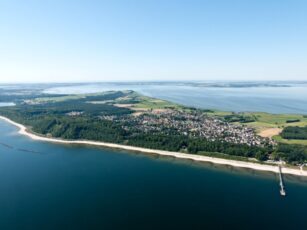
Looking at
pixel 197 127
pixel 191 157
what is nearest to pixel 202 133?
pixel 197 127

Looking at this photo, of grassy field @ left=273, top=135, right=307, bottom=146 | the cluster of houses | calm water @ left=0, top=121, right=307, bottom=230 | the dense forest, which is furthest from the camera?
the cluster of houses

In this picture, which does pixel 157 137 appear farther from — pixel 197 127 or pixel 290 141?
pixel 290 141

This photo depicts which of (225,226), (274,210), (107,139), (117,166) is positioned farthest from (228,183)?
(107,139)

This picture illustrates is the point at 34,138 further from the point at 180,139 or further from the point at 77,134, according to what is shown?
the point at 180,139

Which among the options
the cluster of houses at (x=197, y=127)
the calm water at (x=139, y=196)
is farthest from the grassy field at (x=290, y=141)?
the calm water at (x=139, y=196)

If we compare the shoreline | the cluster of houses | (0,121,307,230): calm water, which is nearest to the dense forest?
the shoreline

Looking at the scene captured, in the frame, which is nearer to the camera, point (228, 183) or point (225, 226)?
point (225, 226)

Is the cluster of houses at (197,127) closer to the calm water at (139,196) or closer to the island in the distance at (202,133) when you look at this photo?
the island in the distance at (202,133)

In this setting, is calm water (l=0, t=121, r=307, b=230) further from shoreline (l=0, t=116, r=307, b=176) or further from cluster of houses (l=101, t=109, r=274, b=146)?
cluster of houses (l=101, t=109, r=274, b=146)
